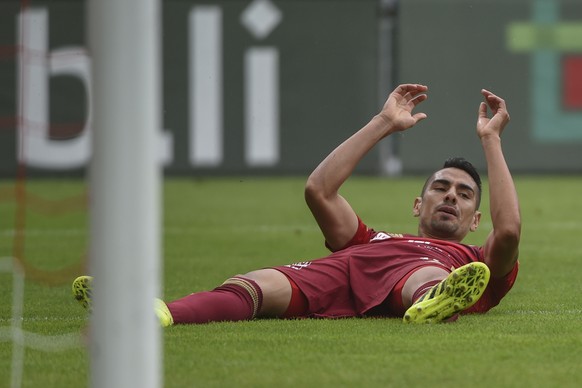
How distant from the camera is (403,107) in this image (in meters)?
5.59

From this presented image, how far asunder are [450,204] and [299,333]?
44.1 inches

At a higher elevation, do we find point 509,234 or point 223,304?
point 509,234

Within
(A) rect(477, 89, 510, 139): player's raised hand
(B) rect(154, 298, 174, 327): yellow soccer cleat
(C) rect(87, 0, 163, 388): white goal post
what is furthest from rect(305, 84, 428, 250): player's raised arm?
(C) rect(87, 0, 163, 388): white goal post

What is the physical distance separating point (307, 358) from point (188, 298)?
102 centimetres

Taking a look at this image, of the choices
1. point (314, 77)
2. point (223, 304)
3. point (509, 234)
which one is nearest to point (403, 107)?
point (509, 234)

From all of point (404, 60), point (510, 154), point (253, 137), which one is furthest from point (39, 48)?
point (510, 154)

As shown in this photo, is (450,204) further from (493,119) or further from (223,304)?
(223,304)

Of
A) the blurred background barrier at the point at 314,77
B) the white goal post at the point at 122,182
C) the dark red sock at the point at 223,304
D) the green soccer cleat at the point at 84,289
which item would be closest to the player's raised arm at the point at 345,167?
the dark red sock at the point at 223,304

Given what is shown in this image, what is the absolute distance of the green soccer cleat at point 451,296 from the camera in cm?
473

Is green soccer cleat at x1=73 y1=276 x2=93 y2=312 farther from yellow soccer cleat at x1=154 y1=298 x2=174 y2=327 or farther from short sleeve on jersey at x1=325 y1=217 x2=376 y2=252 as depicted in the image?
short sleeve on jersey at x1=325 y1=217 x2=376 y2=252

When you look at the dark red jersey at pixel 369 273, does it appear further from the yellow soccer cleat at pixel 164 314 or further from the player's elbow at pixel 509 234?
the yellow soccer cleat at pixel 164 314

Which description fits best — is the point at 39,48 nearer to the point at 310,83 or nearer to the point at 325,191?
the point at 310,83

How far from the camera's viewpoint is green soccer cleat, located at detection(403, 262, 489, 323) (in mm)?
4730

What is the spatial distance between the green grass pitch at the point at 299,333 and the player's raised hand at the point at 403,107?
836mm
